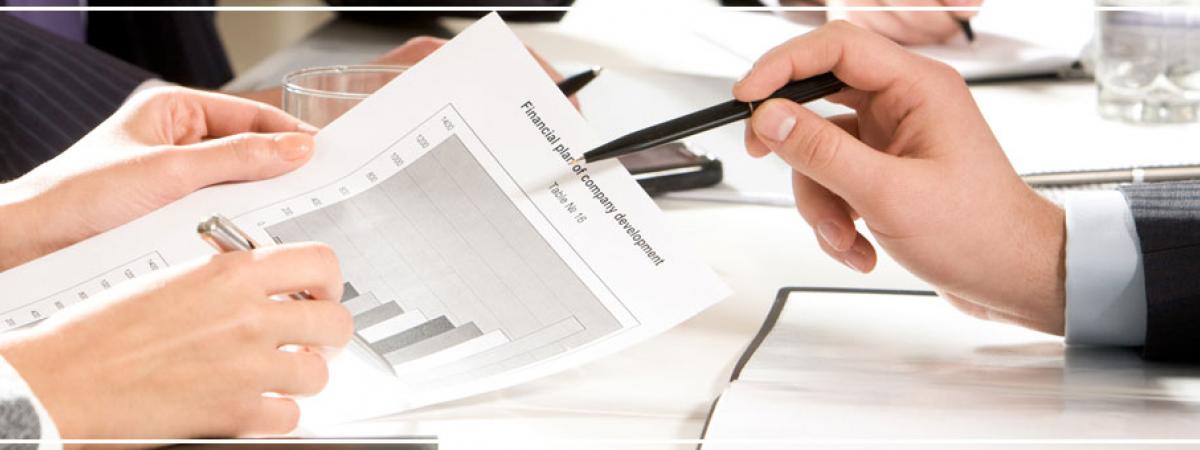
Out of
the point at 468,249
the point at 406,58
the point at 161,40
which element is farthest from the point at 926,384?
the point at 161,40

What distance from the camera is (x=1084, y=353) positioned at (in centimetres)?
68

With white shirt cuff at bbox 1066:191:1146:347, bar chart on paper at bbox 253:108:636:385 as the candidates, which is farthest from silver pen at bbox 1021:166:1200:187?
bar chart on paper at bbox 253:108:636:385

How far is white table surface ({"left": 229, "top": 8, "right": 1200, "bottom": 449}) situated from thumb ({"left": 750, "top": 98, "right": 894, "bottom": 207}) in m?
0.07

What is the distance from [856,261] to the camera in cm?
76

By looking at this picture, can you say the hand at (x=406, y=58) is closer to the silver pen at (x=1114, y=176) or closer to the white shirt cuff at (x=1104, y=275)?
the silver pen at (x=1114, y=176)

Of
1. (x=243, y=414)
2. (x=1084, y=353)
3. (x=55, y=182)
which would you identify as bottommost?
(x=1084, y=353)

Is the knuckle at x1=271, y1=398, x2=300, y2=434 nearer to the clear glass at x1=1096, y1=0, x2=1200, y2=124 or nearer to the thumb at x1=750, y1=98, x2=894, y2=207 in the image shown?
the thumb at x1=750, y1=98, x2=894, y2=207

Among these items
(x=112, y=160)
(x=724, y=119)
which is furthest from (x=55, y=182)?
(x=724, y=119)

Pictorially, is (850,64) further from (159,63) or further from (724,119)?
(159,63)

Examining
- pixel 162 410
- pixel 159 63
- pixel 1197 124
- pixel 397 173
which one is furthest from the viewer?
pixel 159 63

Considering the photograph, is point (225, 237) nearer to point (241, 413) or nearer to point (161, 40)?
point (241, 413)

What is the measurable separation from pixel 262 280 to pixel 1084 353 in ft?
1.29

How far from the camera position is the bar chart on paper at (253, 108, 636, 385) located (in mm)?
610

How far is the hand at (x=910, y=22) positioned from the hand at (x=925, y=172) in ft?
2.19
